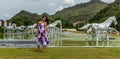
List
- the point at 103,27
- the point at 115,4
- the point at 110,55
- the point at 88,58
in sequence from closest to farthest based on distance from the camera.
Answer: the point at 88,58, the point at 110,55, the point at 103,27, the point at 115,4

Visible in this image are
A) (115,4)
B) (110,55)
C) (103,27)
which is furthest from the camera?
(115,4)

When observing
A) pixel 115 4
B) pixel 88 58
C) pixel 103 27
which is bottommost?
pixel 88 58

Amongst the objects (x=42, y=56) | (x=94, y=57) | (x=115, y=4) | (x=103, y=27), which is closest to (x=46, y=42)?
(x=42, y=56)

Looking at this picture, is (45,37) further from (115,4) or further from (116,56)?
(115,4)

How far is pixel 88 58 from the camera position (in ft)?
44.4

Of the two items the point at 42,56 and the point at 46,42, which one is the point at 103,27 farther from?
the point at 42,56

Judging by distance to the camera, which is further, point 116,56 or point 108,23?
point 108,23

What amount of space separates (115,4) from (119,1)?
12.4 feet

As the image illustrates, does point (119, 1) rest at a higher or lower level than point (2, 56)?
higher

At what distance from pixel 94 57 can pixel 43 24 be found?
10.4ft

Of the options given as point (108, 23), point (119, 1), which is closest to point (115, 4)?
point (119, 1)

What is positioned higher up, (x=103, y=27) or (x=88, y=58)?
(x=103, y=27)

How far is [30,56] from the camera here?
45.1ft

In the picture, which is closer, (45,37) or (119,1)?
(45,37)
